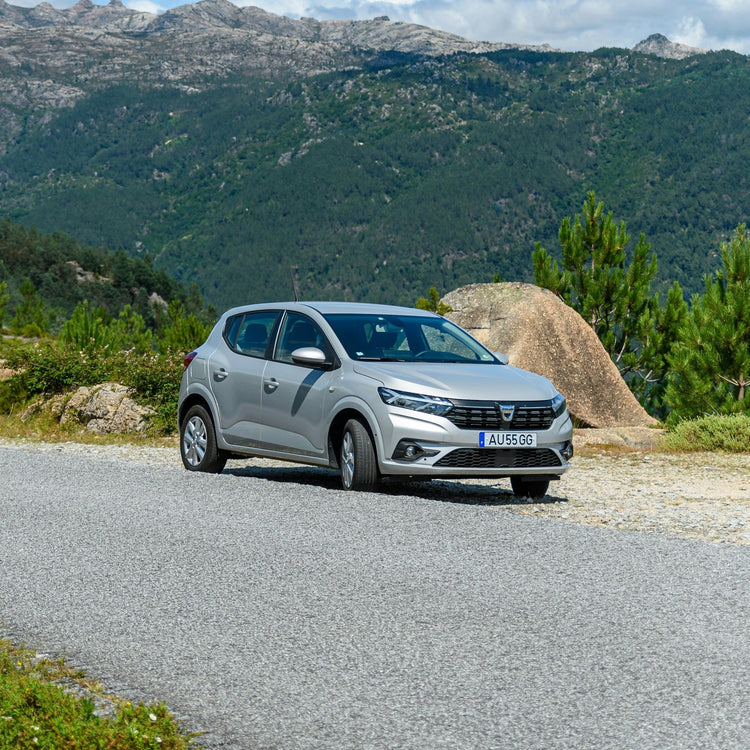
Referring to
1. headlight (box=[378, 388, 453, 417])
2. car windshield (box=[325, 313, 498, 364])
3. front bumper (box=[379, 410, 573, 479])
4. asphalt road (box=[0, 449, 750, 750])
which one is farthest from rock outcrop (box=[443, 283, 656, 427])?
asphalt road (box=[0, 449, 750, 750])

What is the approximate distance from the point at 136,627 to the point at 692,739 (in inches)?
111

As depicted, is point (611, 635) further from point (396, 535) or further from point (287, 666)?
point (396, 535)

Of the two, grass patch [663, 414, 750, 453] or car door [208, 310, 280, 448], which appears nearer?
car door [208, 310, 280, 448]

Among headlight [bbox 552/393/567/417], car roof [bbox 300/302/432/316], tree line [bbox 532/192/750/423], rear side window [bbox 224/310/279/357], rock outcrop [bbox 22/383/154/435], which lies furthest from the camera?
tree line [bbox 532/192/750/423]

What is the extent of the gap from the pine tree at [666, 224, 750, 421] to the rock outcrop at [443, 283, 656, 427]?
1.27 metres

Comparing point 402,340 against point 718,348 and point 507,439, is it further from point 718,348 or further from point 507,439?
point 718,348

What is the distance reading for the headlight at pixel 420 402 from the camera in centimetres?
909

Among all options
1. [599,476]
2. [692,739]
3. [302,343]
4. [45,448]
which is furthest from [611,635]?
[45,448]

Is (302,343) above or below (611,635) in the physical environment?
above

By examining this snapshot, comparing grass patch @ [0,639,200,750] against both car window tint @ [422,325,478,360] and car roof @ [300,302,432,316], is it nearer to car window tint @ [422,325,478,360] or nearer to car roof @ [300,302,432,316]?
car window tint @ [422,325,478,360]

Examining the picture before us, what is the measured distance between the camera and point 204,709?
412cm

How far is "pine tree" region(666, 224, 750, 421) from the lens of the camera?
17.9 m

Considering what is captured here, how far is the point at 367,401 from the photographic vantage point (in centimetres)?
930

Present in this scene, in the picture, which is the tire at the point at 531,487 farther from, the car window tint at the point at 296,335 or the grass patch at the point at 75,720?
the grass patch at the point at 75,720
